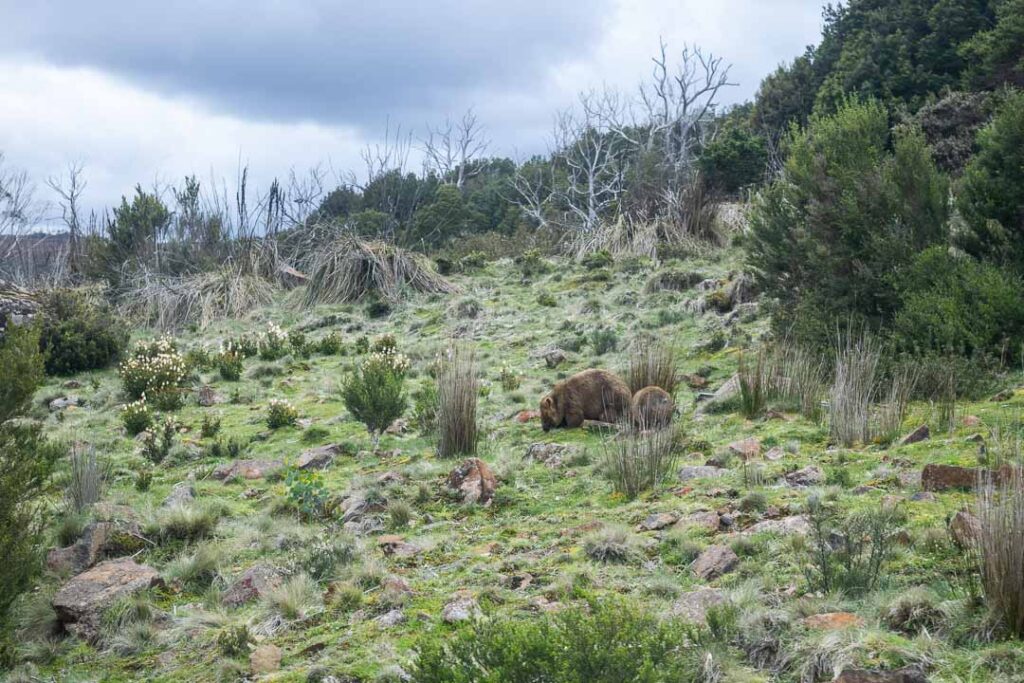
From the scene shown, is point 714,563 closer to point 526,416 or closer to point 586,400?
point 586,400

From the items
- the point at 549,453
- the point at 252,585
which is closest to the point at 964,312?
the point at 549,453

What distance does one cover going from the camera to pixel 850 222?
1195 cm

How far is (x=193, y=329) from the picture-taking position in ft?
67.8

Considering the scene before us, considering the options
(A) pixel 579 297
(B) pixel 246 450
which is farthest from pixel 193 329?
(B) pixel 246 450

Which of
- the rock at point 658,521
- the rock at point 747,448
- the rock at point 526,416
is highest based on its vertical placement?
the rock at point 747,448

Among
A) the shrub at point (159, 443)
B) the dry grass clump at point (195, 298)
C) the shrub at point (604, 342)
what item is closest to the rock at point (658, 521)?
the shrub at point (159, 443)

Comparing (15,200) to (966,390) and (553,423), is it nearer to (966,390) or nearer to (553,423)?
(553,423)

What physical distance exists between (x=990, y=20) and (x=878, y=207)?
1747 centimetres

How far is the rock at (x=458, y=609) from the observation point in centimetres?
482

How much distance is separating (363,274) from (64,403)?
9.76 m

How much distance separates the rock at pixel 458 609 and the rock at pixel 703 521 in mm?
1640

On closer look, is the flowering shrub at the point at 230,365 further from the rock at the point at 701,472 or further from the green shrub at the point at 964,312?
the green shrub at the point at 964,312

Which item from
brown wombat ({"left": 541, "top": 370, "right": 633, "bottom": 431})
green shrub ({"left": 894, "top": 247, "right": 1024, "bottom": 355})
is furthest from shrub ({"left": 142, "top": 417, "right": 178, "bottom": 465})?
green shrub ({"left": 894, "top": 247, "right": 1024, "bottom": 355})

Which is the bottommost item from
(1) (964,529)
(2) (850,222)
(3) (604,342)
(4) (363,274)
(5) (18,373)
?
(1) (964,529)
